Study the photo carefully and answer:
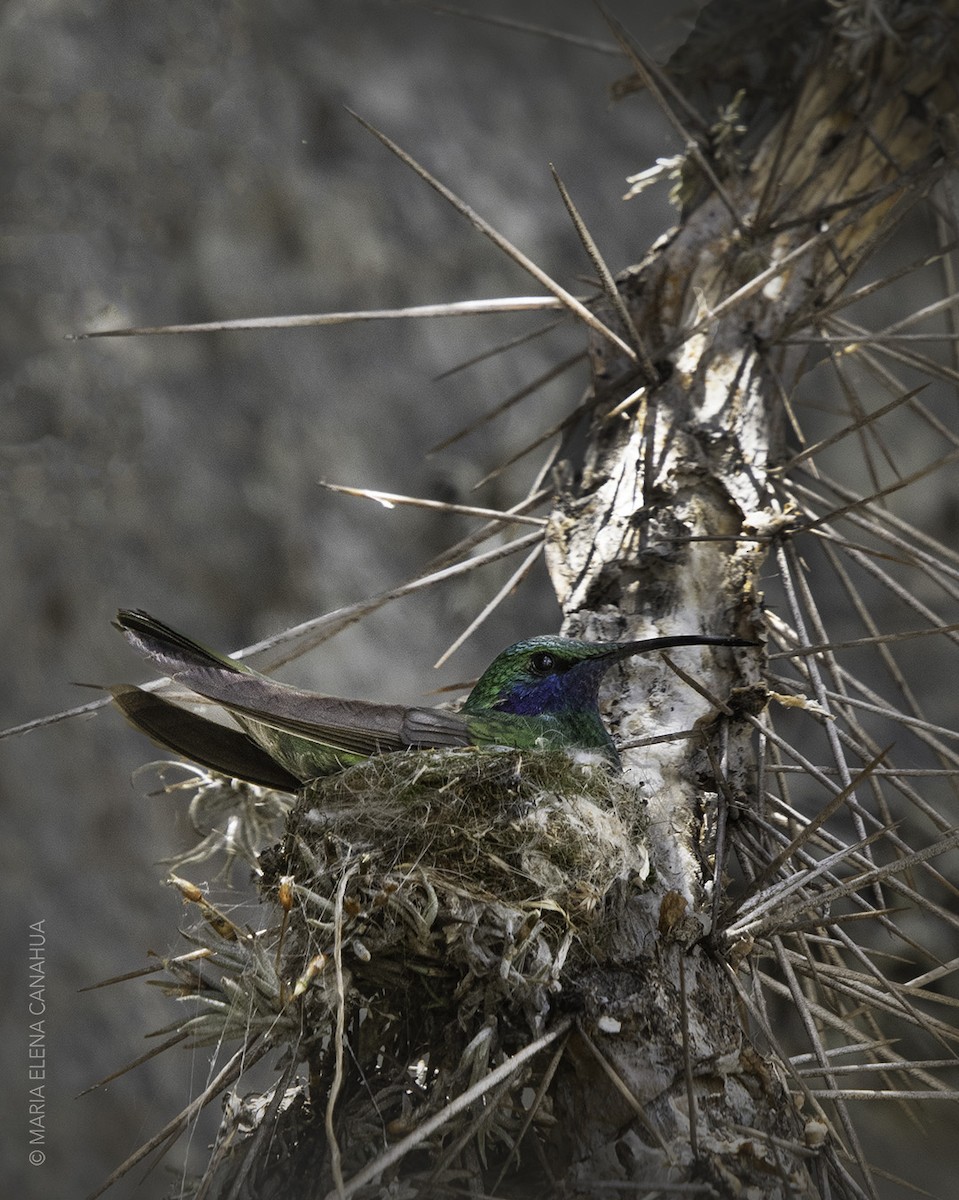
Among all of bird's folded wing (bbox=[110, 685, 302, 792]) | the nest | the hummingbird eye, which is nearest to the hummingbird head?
the hummingbird eye

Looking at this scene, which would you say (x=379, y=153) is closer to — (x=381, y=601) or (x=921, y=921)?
(x=381, y=601)

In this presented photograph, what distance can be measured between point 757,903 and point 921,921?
2951mm

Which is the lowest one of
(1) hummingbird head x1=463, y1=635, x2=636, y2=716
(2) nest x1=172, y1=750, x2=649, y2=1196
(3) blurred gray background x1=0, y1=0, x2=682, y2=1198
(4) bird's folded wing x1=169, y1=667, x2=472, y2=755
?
(2) nest x1=172, y1=750, x2=649, y2=1196

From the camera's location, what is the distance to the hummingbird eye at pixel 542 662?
6.13 feet

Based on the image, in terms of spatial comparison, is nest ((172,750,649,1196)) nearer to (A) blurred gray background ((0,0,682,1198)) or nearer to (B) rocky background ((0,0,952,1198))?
(B) rocky background ((0,0,952,1198))

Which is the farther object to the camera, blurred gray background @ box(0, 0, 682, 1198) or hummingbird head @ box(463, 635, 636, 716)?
blurred gray background @ box(0, 0, 682, 1198)

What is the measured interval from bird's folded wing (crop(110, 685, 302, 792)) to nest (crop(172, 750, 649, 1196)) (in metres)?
0.32

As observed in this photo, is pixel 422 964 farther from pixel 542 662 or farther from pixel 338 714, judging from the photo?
pixel 542 662

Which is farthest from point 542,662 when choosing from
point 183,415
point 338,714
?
point 183,415

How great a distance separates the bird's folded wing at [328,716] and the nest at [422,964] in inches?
6.3

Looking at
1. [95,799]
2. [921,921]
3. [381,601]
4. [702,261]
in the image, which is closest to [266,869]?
[381,601]

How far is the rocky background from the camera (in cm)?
408

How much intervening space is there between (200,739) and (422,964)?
0.63m

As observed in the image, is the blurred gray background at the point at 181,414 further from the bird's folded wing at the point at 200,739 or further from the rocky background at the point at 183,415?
the bird's folded wing at the point at 200,739
